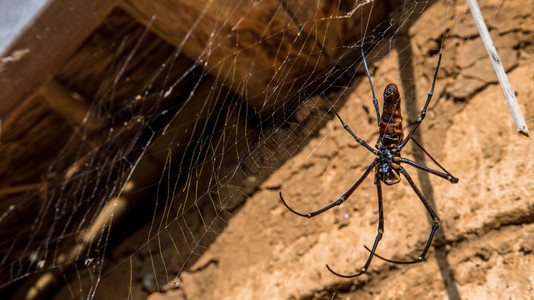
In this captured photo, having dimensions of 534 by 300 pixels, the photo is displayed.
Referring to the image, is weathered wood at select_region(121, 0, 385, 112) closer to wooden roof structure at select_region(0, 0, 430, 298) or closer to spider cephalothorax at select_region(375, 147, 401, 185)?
wooden roof structure at select_region(0, 0, 430, 298)

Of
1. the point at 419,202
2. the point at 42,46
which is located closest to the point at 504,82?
the point at 419,202

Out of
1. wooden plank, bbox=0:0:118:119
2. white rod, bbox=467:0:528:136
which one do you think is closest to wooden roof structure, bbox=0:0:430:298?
wooden plank, bbox=0:0:118:119

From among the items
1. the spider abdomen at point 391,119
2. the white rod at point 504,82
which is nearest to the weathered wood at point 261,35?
the spider abdomen at point 391,119

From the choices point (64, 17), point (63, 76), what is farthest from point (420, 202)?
point (63, 76)

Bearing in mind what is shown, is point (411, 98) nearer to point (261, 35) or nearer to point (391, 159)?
point (391, 159)

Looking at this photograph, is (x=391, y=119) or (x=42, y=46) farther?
(x=391, y=119)
